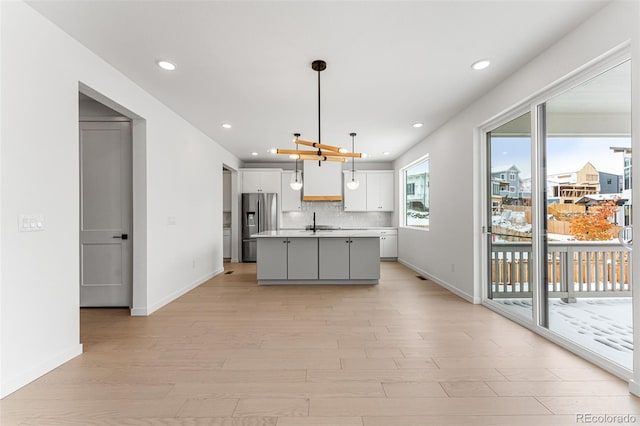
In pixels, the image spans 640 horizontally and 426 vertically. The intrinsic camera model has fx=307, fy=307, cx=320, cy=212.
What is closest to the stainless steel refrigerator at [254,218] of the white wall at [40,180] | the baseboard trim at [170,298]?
the baseboard trim at [170,298]

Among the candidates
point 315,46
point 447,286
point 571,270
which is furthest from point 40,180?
point 447,286

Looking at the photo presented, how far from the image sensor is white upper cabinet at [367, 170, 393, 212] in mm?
7766

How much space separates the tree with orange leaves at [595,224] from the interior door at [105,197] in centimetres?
452

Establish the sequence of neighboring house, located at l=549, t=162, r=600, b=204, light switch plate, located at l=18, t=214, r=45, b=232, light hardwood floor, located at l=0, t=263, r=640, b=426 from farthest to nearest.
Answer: neighboring house, located at l=549, t=162, r=600, b=204, light switch plate, located at l=18, t=214, r=45, b=232, light hardwood floor, located at l=0, t=263, r=640, b=426

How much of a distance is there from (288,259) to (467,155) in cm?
305

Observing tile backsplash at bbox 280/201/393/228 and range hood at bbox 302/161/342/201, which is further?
tile backsplash at bbox 280/201/393/228

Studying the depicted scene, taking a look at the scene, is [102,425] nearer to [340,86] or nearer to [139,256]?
[139,256]

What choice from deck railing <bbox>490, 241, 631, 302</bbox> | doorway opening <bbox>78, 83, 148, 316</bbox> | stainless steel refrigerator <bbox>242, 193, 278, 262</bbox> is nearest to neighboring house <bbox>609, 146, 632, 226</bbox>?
deck railing <bbox>490, 241, 631, 302</bbox>

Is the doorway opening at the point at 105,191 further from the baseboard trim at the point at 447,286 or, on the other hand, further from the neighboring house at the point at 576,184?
the neighboring house at the point at 576,184

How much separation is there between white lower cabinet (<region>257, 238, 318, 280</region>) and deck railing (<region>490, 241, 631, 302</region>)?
263cm

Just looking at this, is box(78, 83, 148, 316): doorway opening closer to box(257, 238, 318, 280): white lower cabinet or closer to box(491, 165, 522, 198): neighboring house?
box(257, 238, 318, 280): white lower cabinet

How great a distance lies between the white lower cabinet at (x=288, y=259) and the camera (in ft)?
16.4

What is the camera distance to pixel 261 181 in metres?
7.47

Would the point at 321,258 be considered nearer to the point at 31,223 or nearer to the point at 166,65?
the point at 166,65
